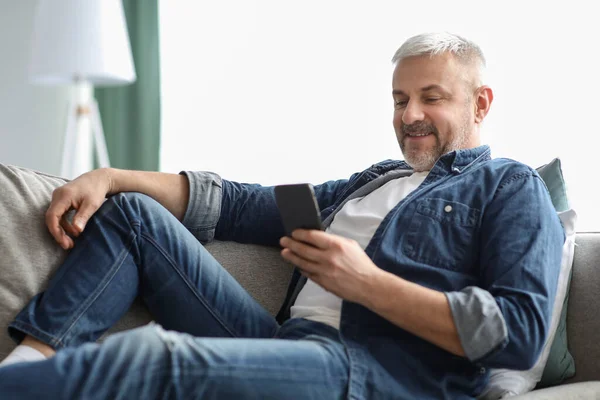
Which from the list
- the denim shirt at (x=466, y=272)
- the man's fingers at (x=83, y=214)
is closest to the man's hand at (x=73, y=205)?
the man's fingers at (x=83, y=214)

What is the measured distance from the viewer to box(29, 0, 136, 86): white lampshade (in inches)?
127

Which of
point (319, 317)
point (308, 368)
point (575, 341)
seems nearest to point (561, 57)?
point (575, 341)

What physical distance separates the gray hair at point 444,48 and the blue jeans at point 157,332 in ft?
2.08

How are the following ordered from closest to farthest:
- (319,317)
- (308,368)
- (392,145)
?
(308,368), (319,317), (392,145)

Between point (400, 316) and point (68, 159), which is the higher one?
point (400, 316)

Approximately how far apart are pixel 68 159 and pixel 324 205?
2.16 m

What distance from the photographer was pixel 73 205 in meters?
1.53

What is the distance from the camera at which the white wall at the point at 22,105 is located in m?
3.96

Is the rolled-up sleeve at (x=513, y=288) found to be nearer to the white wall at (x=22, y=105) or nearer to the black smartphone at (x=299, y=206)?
the black smartphone at (x=299, y=206)

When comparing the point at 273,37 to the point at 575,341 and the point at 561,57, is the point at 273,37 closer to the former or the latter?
the point at 561,57

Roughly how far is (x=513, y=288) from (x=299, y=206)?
14.8 inches

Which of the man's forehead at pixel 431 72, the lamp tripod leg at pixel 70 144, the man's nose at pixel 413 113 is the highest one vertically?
the man's forehead at pixel 431 72

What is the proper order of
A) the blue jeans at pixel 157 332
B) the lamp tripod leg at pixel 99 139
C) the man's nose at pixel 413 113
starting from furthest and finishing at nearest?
the lamp tripod leg at pixel 99 139 → the man's nose at pixel 413 113 → the blue jeans at pixel 157 332

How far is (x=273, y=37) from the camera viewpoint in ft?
11.9
